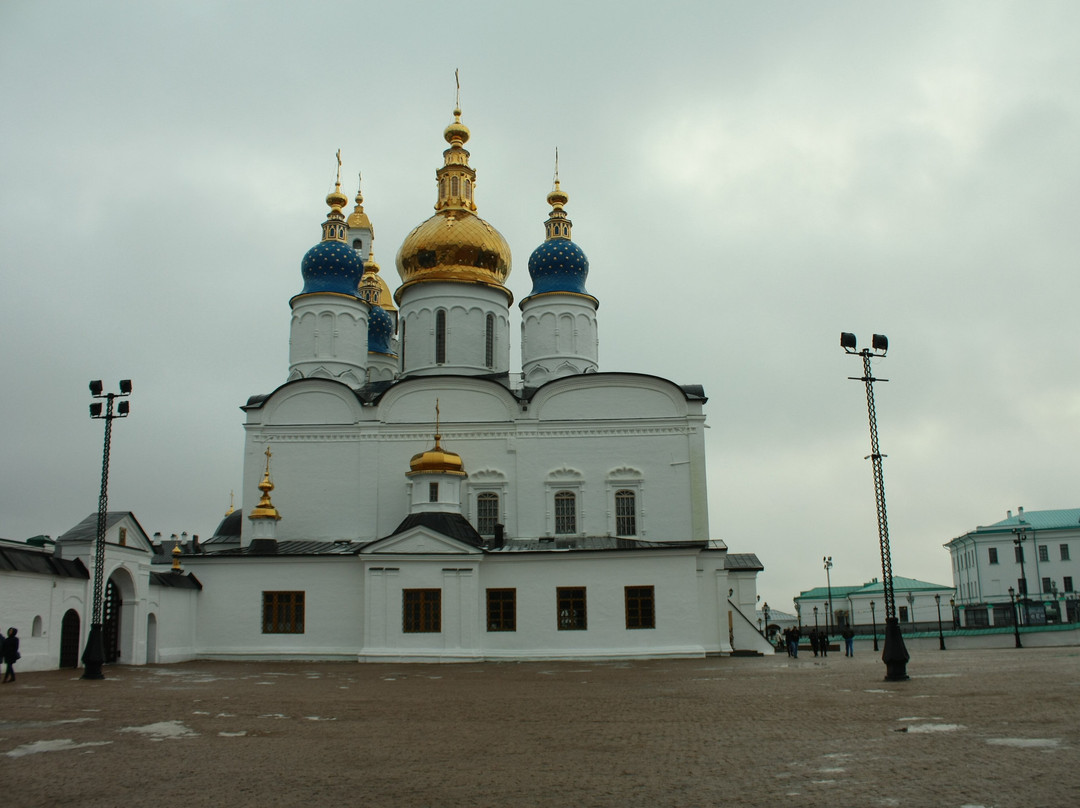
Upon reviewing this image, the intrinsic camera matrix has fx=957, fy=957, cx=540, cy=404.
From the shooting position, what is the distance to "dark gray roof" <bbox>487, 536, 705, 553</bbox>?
2288cm

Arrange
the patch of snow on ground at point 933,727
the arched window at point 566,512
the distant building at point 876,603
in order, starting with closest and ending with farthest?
1. the patch of snow on ground at point 933,727
2. the arched window at point 566,512
3. the distant building at point 876,603

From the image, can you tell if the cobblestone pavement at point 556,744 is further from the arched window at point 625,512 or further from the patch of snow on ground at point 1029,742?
the arched window at point 625,512

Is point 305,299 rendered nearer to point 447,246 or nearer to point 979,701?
point 447,246

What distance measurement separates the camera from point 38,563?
18.4 metres

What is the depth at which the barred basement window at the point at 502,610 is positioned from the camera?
2291cm

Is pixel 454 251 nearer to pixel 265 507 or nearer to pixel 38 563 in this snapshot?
pixel 265 507

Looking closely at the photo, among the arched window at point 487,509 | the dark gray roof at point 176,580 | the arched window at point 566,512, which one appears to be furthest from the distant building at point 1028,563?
the dark gray roof at point 176,580

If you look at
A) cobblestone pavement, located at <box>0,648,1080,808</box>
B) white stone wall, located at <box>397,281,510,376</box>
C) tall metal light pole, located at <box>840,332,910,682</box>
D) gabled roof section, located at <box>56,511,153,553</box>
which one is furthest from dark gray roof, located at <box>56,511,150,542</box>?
tall metal light pole, located at <box>840,332,910,682</box>

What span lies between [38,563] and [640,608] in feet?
42.3

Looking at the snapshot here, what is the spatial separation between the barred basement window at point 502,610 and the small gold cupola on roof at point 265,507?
21.0 ft

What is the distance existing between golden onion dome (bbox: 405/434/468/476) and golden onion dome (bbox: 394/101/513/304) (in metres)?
7.07

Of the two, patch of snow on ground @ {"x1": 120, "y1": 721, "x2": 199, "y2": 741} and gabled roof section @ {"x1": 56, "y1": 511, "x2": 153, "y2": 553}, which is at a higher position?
gabled roof section @ {"x1": 56, "y1": 511, "x2": 153, "y2": 553}

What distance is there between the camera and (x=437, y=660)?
2205cm

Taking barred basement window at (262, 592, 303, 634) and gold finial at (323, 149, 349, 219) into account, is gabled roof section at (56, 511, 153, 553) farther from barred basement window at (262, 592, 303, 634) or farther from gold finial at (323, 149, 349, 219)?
gold finial at (323, 149, 349, 219)
